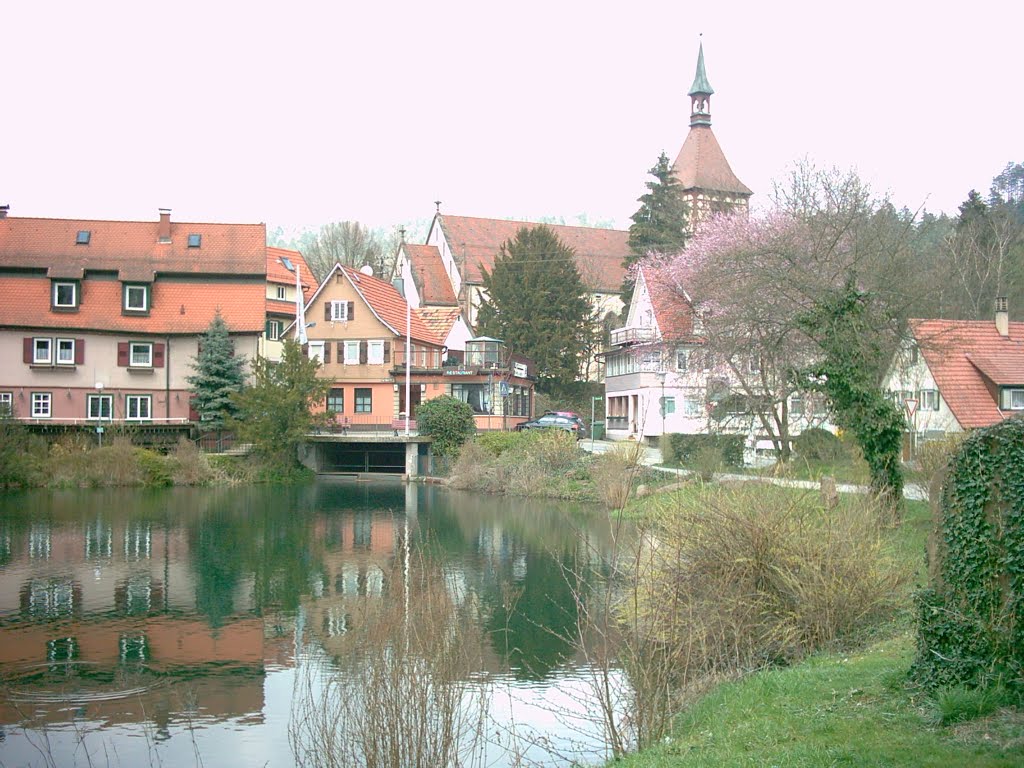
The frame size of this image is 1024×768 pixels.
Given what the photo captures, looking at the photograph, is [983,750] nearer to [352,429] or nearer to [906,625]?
[906,625]

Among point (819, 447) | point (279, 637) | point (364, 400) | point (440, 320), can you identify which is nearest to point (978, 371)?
point (819, 447)

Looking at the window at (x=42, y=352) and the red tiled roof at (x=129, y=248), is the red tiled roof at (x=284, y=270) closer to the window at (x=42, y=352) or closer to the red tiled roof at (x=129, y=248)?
the red tiled roof at (x=129, y=248)

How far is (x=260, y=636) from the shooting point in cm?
1677

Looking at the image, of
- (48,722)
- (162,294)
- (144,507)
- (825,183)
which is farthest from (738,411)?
(162,294)

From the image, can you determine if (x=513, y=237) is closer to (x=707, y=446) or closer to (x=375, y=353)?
(x=375, y=353)

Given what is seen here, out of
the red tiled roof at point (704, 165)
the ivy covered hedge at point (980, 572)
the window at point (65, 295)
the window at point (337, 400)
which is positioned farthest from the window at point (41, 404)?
the ivy covered hedge at point (980, 572)

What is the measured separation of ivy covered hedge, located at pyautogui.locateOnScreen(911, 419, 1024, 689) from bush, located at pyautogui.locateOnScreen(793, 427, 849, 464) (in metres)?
A: 19.8

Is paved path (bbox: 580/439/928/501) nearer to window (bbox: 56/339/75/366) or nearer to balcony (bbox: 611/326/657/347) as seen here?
balcony (bbox: 611/326/657/347)

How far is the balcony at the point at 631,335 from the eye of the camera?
59338 millimetres

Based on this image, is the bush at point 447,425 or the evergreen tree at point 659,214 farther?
the evergreen tree at point 659,214

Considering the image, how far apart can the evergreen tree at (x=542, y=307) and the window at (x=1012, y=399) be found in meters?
30.2

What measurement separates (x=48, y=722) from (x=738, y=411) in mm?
26064

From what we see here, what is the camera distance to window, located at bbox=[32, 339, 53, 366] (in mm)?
51750

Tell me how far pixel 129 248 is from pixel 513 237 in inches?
1602
